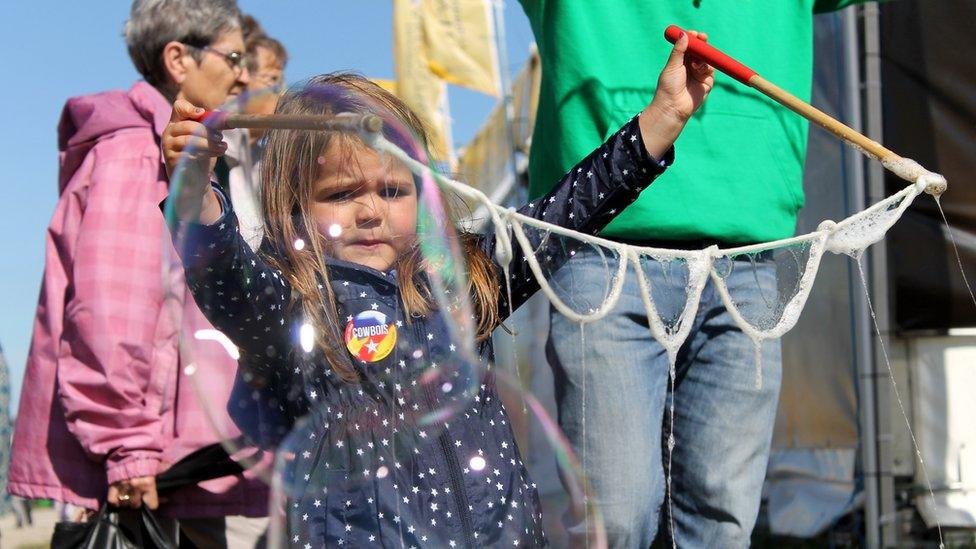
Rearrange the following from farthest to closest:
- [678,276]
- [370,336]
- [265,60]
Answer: [265,60]
[678,276]
[370,336]

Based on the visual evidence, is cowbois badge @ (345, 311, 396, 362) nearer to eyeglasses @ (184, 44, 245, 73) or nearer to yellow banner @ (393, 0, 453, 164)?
eyeglasses @ (184, 44, 245, 73)

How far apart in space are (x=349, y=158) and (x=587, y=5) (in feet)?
2.55

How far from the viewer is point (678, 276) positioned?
231 cm

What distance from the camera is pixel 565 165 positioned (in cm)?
239

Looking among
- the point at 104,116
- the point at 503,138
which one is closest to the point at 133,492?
the point at 104,116

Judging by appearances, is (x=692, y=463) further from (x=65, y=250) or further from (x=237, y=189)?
(x=65, y=250)

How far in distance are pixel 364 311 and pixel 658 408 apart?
756 mm

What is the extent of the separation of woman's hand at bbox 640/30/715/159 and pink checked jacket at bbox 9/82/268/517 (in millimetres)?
1126

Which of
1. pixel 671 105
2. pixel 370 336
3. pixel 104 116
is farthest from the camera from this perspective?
pixel 104 116

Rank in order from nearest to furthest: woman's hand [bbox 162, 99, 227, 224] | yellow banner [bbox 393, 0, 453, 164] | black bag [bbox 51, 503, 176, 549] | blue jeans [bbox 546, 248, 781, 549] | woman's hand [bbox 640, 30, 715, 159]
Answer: woman's hand [bbox 162, 99, 227, 224]
woman's hand [bbox 640, 30, 715, 159]
blue jeans [bbox 546, 248, 781, 549]
black bag [bbox 51, 503, 176, 549]
yellow banner [bbox 393, 0, 453, 164]

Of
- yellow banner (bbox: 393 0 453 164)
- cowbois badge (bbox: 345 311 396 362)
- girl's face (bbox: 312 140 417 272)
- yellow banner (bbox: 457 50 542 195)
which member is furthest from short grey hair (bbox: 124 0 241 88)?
yellow banner (bbox: 393 0 453 164)

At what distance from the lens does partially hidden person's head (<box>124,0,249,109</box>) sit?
2898 mm

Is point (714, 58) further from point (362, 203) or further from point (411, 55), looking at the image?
point (411, 55)

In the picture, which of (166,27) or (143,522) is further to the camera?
(166,27)
